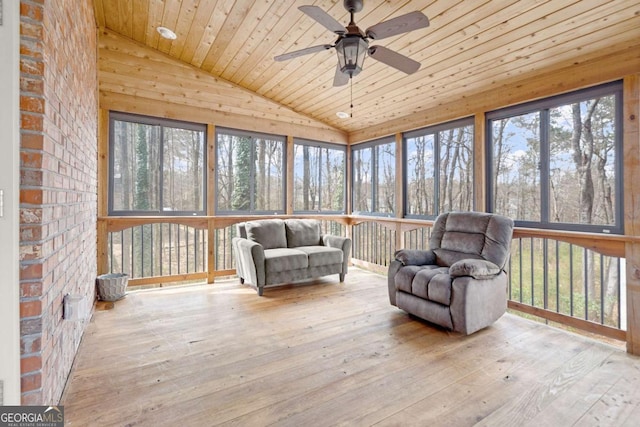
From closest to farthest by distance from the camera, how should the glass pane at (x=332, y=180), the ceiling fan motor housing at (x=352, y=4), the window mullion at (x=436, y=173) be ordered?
1. the ceiling fan motor housing at (x=352, y=4)
2. the window mullion at (x=436, y=173)
3. the glass pane at (x=332, y=180)

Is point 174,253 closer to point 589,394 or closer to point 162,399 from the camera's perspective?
point 162,399

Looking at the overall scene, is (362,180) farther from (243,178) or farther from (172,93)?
(172,93)

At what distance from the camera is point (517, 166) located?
3518mm

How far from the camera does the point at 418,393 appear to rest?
6.33 feet

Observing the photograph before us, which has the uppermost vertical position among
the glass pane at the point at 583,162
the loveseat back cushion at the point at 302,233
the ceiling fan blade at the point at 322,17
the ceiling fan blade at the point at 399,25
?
the ceiling fan blade at the point at 322,17

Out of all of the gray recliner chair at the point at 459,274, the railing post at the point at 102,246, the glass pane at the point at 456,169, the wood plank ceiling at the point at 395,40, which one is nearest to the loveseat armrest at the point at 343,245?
the gray recliner chair at the point at 459,274

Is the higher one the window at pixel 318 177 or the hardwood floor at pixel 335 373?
the window at pixel 318 177

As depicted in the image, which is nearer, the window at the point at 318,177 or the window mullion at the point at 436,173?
the window mullion at the point at 436,173

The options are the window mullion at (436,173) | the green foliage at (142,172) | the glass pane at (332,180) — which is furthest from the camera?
the glass pane at (332,180)

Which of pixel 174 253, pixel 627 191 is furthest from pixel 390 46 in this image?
pixel 174 253

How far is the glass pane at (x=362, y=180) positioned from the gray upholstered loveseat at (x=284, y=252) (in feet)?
3.81

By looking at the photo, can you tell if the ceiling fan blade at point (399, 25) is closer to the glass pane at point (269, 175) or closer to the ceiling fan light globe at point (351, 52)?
the ceiling fan light globe at point (351, 52)

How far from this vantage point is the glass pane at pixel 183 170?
4340 mm

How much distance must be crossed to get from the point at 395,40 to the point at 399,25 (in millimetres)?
1102
